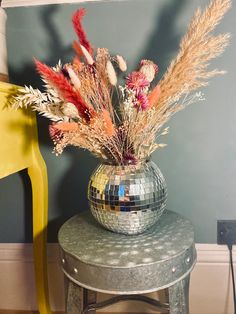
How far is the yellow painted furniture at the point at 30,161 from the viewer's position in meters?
0.80

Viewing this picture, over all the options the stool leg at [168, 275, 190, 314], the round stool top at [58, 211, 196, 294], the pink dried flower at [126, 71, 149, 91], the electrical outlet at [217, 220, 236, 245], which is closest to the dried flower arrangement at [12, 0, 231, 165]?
the pink dried flower at [126, 71, 149, 91]

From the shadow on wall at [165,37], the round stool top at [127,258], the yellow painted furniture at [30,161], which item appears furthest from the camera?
the shadow on wall at [165,37]

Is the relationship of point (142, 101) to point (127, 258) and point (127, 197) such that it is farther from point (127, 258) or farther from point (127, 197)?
point (127, 258)

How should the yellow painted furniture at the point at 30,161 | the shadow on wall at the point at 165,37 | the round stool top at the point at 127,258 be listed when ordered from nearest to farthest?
the round stool top at the point at 127,258 → the yellow painted furniture at the point at 30,161 → the shadow on wall at the point at 165,37

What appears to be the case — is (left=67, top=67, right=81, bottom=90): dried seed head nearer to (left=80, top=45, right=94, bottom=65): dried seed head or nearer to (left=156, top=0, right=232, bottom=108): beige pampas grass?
(left=80, top=45, right=94, bottom=65): dried seed head

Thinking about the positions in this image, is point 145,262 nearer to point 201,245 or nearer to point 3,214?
point 201,245

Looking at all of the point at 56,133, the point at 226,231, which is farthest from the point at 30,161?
the point at 226,231

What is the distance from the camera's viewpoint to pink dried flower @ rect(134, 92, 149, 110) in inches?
26.4

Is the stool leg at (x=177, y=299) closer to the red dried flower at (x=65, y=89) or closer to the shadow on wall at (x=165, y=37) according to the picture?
the red dried flower at (x=65, y=89)

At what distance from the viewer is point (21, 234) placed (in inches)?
44.9

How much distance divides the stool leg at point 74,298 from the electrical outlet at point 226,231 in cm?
55

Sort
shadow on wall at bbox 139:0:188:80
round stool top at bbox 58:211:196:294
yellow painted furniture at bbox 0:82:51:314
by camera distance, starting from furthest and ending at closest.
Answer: shadow on wall at bbox 139:0:188:80, yellow painted furniture at bbox 0:82:51:314, round stool top at bbox 58:211:196:294

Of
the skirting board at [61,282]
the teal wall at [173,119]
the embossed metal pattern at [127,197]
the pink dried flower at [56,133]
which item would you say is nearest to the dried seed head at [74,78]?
the pink dried flower at [56,133]

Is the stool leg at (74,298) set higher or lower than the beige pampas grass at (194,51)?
lower
